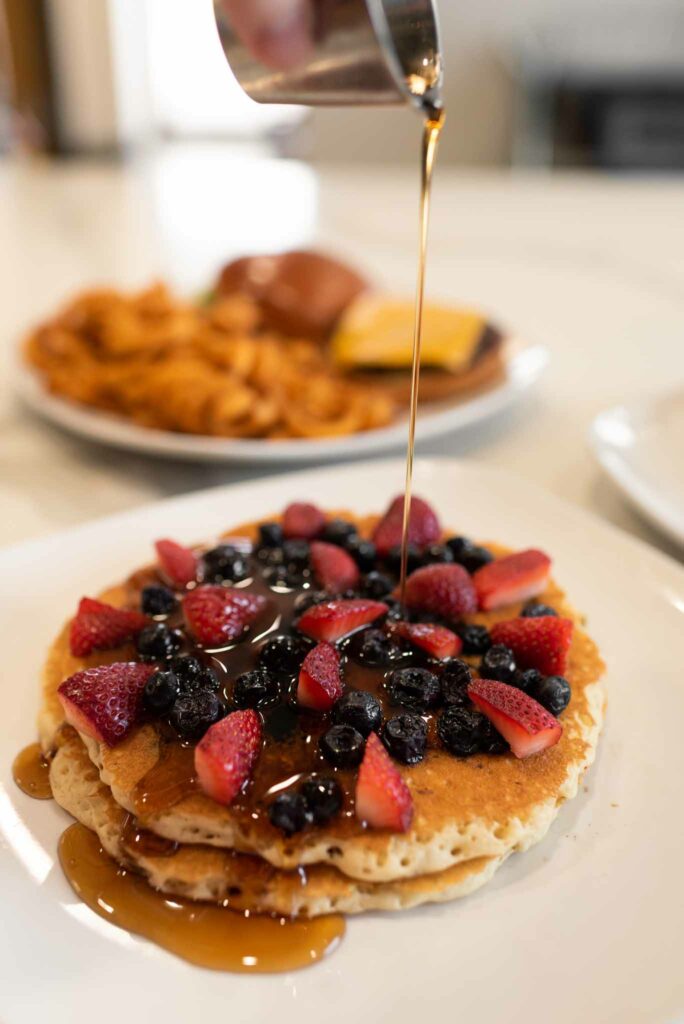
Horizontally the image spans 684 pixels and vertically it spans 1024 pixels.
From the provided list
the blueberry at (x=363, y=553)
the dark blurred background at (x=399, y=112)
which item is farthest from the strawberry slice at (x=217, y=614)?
the dark blurred background at (x=399, y=112)

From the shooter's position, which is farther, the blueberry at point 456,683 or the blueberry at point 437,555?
the blueberry at point 437,555

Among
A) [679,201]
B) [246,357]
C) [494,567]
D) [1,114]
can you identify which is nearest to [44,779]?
[494,567]

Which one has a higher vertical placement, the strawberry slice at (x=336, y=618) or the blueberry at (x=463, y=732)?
the strawberry slice at (x=336, y=618)

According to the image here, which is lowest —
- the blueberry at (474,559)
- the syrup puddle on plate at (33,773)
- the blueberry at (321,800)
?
the syrup puddle on plate at (33,773)

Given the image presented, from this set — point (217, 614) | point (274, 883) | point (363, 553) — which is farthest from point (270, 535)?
point (274, 883)

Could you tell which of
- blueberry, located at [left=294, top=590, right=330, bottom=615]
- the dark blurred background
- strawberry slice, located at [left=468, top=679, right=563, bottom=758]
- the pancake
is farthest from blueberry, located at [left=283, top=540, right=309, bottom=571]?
the dark blurred background

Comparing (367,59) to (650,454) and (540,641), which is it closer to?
(540,641)

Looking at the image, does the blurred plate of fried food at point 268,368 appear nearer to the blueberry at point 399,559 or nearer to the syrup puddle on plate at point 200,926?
the blueberry at point 399,559
